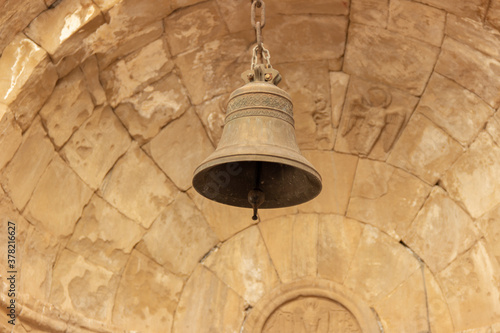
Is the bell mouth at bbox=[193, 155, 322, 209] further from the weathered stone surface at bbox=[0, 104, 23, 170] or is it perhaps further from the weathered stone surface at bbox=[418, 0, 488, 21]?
the weathered stone surface at bbox=[418, 0, 488, 21]

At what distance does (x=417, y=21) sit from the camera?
4453 mm

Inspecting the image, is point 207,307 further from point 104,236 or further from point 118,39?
point 118,39

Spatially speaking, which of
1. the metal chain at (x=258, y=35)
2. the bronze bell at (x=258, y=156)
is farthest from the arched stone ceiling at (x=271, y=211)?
the bronze bell at (x=258, y=156)

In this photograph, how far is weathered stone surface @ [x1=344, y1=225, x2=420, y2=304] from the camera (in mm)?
4840

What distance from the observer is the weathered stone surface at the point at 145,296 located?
183 inches

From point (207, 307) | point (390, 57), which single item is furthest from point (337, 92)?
point (207, 307)

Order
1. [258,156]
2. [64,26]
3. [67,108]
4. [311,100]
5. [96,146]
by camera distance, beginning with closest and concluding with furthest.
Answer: [258,156], [64,26], [67,108], [96,146], [311,100]

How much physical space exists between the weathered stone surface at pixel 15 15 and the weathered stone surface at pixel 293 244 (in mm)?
2113

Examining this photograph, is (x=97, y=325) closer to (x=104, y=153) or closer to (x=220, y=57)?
(x=104, y=153)

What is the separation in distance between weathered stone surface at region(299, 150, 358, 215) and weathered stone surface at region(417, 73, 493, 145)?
0.64m

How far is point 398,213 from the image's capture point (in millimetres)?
4934

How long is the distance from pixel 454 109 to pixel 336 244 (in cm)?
122

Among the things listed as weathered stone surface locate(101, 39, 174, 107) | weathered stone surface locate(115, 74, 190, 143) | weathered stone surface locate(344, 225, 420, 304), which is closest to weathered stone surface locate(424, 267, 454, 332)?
weathered stone surface locate(344, 225, 420, 304)

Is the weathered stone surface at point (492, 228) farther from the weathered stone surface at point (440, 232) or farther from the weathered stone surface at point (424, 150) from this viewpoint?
the weathered stone surface at point (424, 150)
